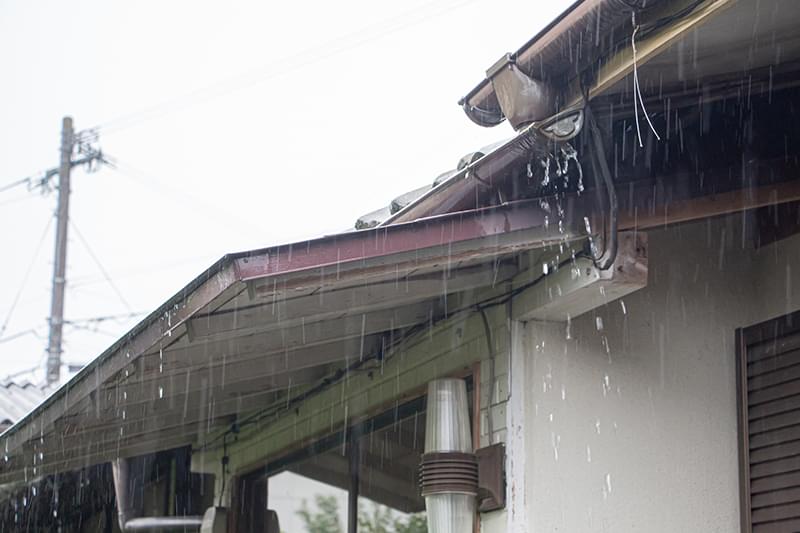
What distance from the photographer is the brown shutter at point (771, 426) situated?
489cm

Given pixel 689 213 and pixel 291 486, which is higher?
pixel 689 213

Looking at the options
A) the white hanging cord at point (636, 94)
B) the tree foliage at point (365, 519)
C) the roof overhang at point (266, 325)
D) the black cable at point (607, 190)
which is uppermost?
the white hanging cord at point (636, 94)

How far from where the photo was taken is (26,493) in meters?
9.73

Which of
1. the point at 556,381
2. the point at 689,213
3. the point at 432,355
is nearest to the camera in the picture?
the point at 689,213

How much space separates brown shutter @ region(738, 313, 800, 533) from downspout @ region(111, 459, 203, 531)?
427 cm

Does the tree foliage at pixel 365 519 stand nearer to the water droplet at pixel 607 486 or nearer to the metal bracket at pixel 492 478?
the metal bracket at pixel 492 478

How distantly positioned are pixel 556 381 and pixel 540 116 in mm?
1212

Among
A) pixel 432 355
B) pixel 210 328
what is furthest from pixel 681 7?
pixel 432 355

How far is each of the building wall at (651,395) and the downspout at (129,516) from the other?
396cm

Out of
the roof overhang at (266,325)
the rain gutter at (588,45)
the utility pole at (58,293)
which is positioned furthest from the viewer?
the utility pole at (58,293)

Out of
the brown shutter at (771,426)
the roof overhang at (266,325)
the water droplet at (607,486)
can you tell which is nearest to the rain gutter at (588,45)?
the roof overhang at (266,325)

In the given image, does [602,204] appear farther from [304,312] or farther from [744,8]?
[304,312]

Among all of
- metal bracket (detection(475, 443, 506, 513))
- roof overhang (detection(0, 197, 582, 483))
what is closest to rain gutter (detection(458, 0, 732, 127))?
roof overhang (detection(0, 197, 582, 483))

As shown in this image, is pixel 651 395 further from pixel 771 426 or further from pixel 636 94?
pixel 636 94
